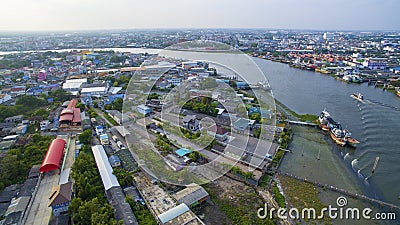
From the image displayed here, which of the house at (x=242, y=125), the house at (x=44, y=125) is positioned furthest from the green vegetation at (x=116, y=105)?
the house at (x=242, y=125)

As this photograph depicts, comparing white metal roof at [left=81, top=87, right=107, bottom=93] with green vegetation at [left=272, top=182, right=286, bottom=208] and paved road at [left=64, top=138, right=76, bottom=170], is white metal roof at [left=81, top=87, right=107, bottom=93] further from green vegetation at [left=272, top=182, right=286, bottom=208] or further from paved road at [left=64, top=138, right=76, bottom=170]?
green vegetation at [left=272, top=182, right=286, bottom=208]

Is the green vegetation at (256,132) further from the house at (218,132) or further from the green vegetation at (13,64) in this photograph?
the green vegetation at (13,64)

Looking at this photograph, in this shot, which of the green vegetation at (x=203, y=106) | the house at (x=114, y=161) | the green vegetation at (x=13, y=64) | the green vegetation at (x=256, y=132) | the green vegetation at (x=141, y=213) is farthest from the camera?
the green vegetation at (x=13, y=64)

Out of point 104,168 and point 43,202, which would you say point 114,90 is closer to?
point 104,168

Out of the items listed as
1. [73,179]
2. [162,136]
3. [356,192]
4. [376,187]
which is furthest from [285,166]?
[73,179]

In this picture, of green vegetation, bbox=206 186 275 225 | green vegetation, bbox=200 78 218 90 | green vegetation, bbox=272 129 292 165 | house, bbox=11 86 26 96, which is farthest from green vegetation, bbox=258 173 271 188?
house, bbox=11 86 26 96

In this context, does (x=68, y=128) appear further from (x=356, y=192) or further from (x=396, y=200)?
(x=396, y=200)
